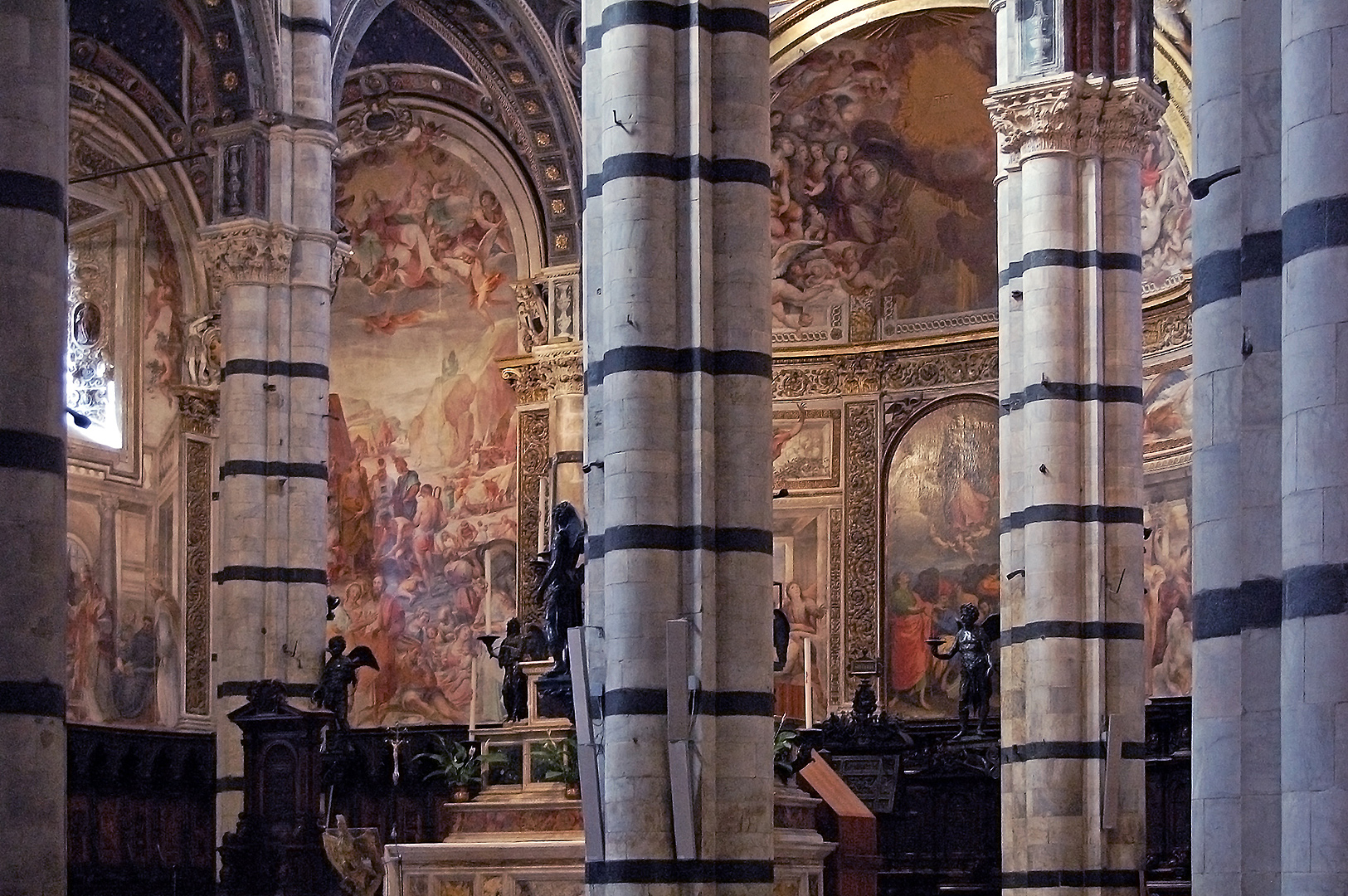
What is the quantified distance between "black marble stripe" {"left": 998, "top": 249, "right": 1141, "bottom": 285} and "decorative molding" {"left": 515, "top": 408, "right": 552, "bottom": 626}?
34.8ft

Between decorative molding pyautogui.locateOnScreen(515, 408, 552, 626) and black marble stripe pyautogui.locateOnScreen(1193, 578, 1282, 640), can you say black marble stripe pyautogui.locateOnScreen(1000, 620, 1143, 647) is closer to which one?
black marble stripe pyautogui.locateOnScreen(1193, 578, 1282, 640)

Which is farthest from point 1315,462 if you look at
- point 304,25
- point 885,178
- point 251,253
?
point 885,178

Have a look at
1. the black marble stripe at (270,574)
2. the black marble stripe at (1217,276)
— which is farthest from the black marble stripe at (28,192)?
the black marble stripe at (270,574)

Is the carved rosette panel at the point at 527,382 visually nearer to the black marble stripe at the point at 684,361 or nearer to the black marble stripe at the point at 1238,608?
the black marble stripe at the point at 684,361

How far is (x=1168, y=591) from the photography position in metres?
25.6

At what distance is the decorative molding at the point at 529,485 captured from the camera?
96.2 ft

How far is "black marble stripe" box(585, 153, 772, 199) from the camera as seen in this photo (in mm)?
15719

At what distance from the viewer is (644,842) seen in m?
15.0

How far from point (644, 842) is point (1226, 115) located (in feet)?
20.3

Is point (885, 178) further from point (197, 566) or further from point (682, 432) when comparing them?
point (682, 432)

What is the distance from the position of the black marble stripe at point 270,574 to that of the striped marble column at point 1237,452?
13.7m

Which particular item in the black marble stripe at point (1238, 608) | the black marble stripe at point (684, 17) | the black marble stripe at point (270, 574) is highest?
the black marble stripe at point (684, 17)

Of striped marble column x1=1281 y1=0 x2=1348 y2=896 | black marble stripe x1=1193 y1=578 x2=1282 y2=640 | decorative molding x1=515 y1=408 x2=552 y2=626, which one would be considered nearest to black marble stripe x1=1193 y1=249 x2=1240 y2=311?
black marble stripe x1=1193 y1=578 x2=1282 y2=640

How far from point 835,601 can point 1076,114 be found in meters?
9.98
